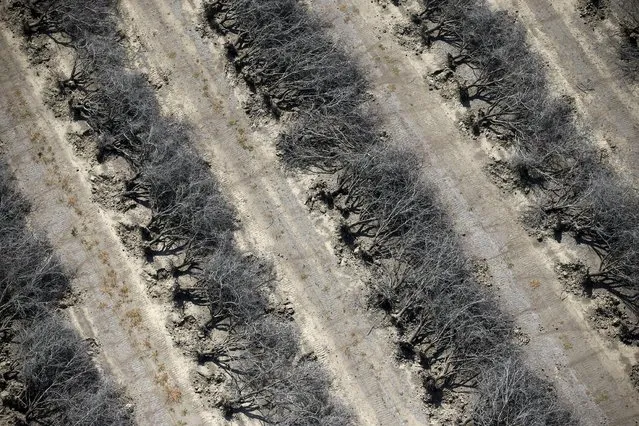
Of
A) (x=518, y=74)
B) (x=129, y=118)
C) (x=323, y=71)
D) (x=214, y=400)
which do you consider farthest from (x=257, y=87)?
(x=214, y=400)

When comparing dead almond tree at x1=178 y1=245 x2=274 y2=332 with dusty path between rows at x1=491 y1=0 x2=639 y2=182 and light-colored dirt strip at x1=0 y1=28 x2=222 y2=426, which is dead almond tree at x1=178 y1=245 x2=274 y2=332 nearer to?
light-colored dirt strip at x1=0 y1=28 x2=222 y2=426

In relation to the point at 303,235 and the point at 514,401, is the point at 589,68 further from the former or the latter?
the point at 514,401

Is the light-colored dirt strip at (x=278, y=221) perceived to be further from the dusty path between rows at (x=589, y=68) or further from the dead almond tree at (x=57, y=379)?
the dusty path between rows at (x=589, y=68)

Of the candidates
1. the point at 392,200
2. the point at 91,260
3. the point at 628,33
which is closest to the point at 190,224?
the point at 91,260

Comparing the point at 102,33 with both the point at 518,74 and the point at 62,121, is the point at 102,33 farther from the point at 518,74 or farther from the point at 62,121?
the point at 518,74

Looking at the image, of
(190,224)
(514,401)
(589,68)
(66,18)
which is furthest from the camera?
(589,68)

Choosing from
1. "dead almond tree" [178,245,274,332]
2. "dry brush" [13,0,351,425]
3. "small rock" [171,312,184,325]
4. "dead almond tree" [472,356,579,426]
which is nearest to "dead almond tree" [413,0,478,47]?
"dry brush" [13,0,351,425]
